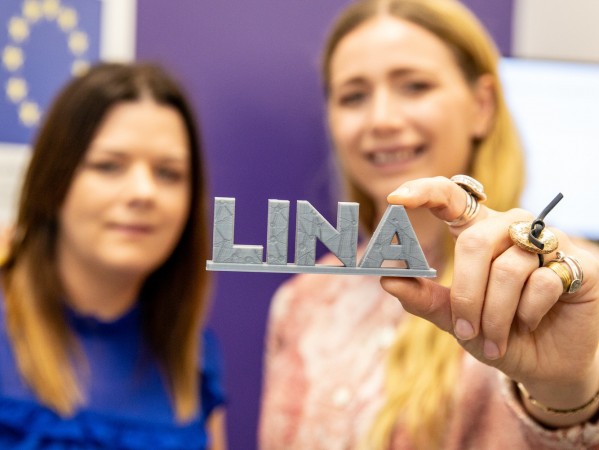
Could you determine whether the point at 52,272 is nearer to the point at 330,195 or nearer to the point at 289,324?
the point at 289,324

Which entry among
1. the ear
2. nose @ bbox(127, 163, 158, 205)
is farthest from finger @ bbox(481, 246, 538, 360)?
nose @ bbox(127, 163, 158, 205)

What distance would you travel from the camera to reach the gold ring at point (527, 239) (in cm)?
75

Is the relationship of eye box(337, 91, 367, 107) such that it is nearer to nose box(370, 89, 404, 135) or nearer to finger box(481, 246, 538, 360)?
nose box(370, 89, 404, 135)

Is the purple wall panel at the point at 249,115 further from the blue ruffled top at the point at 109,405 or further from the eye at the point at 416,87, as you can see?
the eye at the point at 416,87

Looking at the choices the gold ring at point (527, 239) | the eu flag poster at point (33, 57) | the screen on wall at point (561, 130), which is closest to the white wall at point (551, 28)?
the screen on wall at point (561, 130)

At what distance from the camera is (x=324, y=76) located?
1670 millimetres

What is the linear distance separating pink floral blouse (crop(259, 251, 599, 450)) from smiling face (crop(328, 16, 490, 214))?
0.28 meters

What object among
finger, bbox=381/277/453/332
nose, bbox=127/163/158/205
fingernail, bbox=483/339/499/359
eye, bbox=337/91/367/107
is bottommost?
fingernail, bbox=483/339/499/359

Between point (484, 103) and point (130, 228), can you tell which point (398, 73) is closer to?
point (484, 103)

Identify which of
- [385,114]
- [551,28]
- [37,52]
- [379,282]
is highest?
[551,28]

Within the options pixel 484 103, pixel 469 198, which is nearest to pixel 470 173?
pixel 484 103

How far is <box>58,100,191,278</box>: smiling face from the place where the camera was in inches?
57.2

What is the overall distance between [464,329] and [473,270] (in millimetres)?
71

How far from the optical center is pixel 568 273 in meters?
0.76
